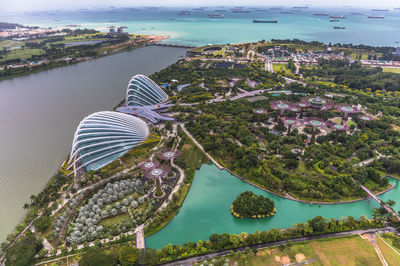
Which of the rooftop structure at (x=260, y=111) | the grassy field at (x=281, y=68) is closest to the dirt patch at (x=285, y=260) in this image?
the rooftop structure at (x=260, y=111)

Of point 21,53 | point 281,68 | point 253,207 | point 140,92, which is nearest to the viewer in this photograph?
point 253,207

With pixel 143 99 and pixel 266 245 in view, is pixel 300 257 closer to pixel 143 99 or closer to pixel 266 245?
pixel 266 245

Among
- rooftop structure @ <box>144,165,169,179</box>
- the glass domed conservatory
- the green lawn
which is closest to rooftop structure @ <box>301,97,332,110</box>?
rooftop structure @ <box>144,165,169,179</box>

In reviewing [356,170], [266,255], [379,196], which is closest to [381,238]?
[379,196]

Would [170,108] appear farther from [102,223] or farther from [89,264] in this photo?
[89,264]

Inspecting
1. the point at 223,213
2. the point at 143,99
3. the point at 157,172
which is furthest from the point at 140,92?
the point at 223,213

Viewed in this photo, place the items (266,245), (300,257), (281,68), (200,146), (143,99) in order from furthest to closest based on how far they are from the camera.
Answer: (281,68) → (143,99) → (200,146) → (266,245) → (300,257)

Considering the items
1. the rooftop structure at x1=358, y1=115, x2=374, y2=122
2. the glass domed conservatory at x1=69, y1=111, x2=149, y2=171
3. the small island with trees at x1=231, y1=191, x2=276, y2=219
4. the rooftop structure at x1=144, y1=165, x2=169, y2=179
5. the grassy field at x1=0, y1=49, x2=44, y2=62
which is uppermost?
the grassy field at x1=0, y1=49, x2=44, y2=62

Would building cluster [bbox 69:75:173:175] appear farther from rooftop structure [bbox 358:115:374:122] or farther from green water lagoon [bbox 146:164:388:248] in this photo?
rooftop structure [bbox 358:115:374:122]
